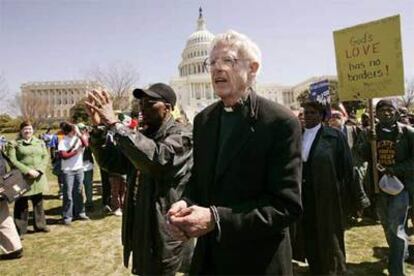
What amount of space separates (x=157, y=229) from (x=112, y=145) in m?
0.78

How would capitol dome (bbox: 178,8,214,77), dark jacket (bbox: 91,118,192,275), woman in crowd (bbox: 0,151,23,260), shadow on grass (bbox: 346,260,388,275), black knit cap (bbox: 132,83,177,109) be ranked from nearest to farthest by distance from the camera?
dark jacket (bbox: 91,118,192,275) → black knit cap (bbox: 132,83,177,109) → shadow on grass (bbox: 346,260,388,275) → woman in crowd (bbox: 0,151,23,260) → capitol dome (bbox: 178,8,214,77)

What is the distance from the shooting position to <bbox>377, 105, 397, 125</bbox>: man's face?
517 cm

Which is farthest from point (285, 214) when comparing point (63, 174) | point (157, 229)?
point (63, 174)

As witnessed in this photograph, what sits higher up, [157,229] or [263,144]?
[263,144]

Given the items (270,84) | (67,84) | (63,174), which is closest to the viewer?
(63,174)

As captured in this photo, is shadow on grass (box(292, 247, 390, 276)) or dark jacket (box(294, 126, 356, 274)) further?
shadow on grass (box(292, 247, 390, 276))

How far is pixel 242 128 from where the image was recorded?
6.75 feet

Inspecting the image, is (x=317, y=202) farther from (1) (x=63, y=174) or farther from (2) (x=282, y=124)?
(1) (x=63, y=174)

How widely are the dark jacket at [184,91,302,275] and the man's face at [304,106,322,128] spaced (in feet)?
9.67

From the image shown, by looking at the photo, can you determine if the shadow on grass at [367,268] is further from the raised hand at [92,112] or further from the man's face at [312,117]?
the raised hand at [92,112]

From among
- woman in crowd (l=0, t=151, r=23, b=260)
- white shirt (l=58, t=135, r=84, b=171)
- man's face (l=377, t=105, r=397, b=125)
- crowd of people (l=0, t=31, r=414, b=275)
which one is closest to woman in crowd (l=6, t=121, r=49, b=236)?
white shirt (l=58, t=135, r=84, b=171)

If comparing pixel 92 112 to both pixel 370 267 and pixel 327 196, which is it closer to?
pixel 327 196

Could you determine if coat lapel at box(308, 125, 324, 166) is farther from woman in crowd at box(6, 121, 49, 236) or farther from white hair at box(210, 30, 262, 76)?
woman in crowd at box(6, 121, 49, 236)

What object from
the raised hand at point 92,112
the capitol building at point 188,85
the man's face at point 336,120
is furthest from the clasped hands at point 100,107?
the capitol building at point 188,85
